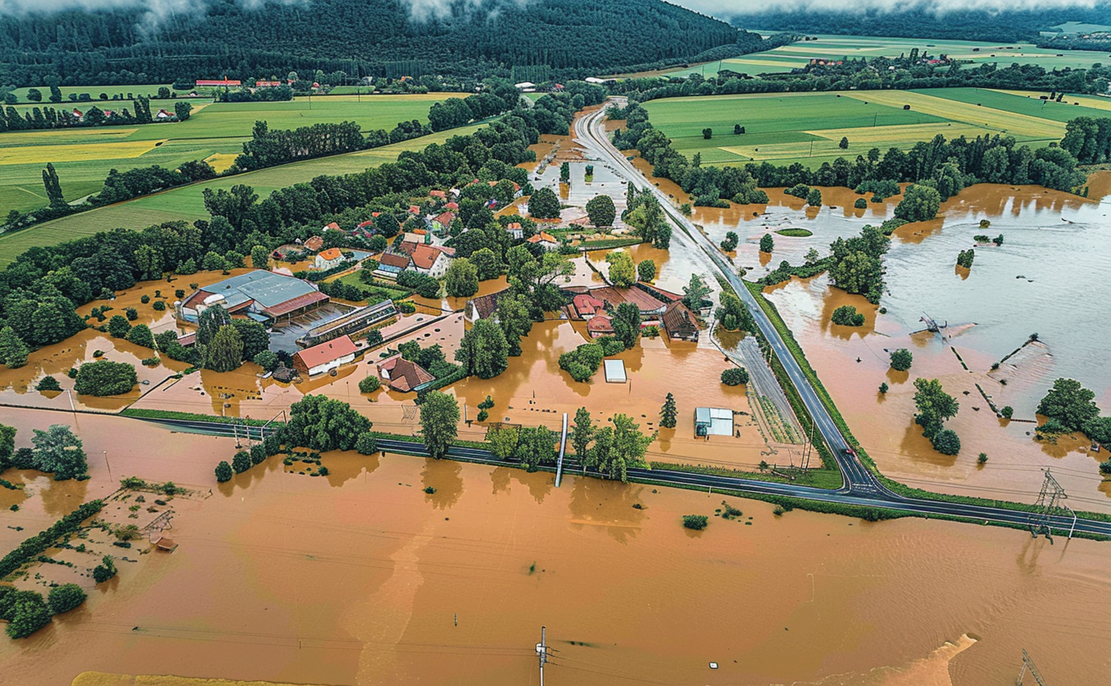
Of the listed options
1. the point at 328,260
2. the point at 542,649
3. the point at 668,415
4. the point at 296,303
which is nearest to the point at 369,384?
the point at 296,303

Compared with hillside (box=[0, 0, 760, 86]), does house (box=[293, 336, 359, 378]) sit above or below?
below

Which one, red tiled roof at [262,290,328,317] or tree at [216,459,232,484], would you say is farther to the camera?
red tiled roof at [262,290,328,317]

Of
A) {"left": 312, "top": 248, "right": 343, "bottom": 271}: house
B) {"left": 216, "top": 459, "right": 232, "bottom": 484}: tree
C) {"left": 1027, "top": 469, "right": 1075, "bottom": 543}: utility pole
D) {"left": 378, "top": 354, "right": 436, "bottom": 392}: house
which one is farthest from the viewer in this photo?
{"left": 312, "top": 248, "right": 343, "bottom": 271}: house

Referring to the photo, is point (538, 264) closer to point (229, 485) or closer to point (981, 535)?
point (229, 485)

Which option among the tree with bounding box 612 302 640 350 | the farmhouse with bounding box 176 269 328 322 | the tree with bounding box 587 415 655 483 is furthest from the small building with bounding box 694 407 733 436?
the farmhouse with bounding box 176 269 328 322

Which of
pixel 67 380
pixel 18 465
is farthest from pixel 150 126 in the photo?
pixel 18 465

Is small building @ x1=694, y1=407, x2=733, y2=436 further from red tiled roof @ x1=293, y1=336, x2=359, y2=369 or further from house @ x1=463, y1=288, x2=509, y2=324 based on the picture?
red tiled roof @ x1=293, y1=336, x2=359, y2=369
